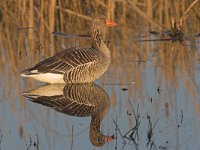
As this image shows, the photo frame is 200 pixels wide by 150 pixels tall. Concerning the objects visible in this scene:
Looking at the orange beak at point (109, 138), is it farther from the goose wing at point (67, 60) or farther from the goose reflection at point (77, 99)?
the goose wing at point (67, 60)

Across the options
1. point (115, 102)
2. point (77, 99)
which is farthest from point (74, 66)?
point (115, 102)

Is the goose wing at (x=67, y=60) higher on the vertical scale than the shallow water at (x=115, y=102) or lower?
higher

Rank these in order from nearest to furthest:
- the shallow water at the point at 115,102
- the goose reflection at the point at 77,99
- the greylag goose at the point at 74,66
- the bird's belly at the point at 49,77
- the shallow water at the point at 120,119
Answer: the shallow water at the point at 120,119
the shallow water at the point at 115,102
the goose reflection at the point at 77,99
the bird's belly at the point at 49,77
the greylag goose at the point at 74,66

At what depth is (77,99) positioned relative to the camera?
10484 mm

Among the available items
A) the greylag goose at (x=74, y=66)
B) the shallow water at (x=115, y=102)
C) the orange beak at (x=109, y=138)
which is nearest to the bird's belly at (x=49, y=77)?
the greylag goose at (x=74, y=66)

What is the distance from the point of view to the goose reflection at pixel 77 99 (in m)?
9.62

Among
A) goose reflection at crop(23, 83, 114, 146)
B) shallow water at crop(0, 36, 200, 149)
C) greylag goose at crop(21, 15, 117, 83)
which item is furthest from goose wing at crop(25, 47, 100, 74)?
shallow water at crop(0, 36, 200, 149)

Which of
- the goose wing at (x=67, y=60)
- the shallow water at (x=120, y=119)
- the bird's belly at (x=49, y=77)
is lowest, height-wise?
the shallow water at (x=120, y=119)

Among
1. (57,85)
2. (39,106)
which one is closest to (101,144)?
(39,106)

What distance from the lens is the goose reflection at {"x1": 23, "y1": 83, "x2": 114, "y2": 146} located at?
31.6 feet

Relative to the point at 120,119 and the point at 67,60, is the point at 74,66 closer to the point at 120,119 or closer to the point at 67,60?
the point at 67,60

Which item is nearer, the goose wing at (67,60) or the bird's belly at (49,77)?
the bird's belly at (49,77)

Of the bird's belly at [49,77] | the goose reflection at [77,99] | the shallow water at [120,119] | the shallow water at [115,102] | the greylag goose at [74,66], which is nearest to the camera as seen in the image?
the shallow water at [120,119]

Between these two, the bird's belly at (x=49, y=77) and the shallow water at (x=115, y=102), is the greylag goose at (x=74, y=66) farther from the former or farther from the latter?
the shallow water at (x=115, y=102)
